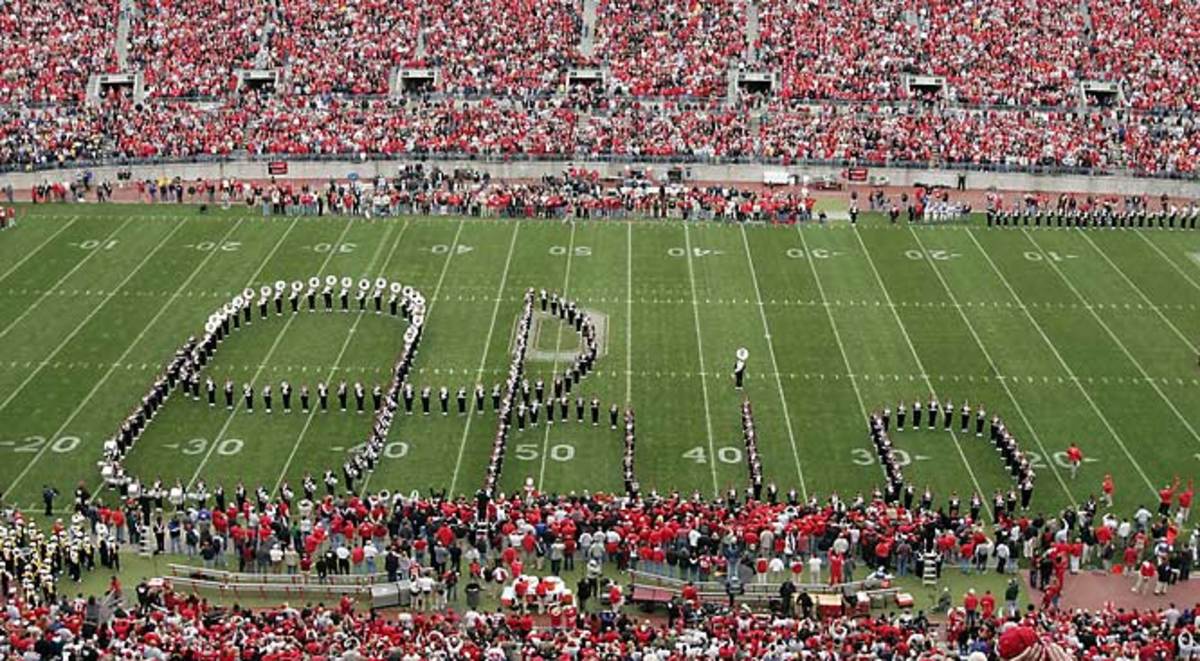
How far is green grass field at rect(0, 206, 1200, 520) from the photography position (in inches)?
1024

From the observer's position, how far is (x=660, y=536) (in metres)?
21.4

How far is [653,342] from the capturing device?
3161 cm

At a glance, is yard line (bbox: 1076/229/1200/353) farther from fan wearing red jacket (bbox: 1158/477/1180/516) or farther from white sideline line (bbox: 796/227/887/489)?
fan wearing red jacket (bbox: 1158/477/1180/516)

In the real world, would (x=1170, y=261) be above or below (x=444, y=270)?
above

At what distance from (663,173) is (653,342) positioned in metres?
15.4

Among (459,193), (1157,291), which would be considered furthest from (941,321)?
(459,193)

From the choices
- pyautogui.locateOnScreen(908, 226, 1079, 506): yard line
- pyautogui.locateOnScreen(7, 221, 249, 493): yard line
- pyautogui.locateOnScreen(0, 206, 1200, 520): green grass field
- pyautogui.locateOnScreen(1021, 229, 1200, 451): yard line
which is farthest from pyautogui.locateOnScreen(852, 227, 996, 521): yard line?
pyautogui.locateOnScreen(7, 221, 249, 493): yard line

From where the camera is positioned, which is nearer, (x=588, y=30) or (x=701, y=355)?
(x=701, y=355)

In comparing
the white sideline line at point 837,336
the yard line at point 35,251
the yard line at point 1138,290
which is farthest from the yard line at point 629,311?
the yard line at point 35,251

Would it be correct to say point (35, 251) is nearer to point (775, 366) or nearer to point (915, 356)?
point (775, 366)

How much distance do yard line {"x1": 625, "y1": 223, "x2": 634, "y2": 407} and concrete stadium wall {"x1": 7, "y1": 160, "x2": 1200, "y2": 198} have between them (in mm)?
6246

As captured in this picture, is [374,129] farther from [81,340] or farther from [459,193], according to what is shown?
[81,340]

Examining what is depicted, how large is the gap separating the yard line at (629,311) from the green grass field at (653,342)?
90 millimetres

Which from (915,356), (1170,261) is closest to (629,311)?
(915,356)
